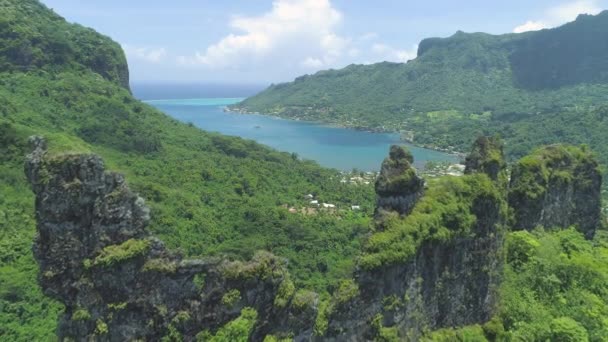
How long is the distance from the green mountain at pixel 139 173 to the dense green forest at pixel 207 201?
13 cm

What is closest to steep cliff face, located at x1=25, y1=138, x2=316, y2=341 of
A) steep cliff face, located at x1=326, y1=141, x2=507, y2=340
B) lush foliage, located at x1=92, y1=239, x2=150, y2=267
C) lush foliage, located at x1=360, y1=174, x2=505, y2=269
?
lush foliage, located at x1=92, y1=239, x2=150, y2=267

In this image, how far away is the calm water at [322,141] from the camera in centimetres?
10994

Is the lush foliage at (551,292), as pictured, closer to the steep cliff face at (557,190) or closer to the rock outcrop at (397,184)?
the steep cliff face at (557,190)

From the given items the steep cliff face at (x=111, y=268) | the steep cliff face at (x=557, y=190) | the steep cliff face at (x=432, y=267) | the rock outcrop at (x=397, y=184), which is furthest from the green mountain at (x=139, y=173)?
the steep cliff face at (x=557, y=190)

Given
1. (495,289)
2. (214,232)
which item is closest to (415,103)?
(214,232)

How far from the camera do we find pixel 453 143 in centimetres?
12550

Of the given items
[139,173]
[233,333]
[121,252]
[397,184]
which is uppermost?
[397,184]

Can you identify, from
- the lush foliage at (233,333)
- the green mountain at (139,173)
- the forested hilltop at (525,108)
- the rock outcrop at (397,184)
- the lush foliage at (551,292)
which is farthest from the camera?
the forested hilltop at (525,108)

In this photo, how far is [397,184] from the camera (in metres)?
15.5

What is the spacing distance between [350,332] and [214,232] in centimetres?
2704

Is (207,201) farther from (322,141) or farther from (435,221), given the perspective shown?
(322,141)

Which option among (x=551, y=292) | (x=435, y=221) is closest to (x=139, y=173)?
(x=435, y=221)

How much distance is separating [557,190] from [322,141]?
11239 cm

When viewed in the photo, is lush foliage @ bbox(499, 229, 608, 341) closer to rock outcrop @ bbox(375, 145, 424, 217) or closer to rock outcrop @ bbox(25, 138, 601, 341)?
rock outcrop @ bbox(25, 138, 601, 341)
